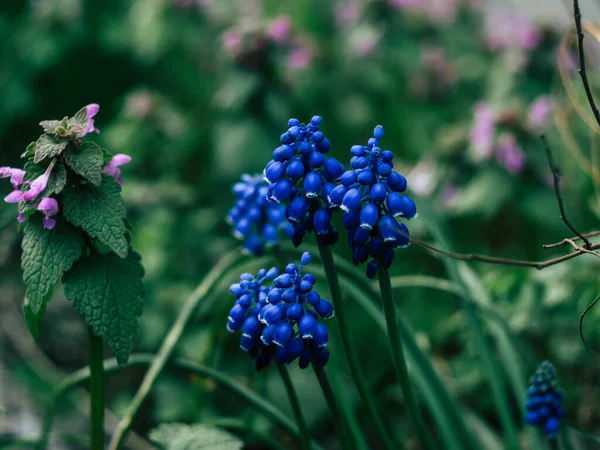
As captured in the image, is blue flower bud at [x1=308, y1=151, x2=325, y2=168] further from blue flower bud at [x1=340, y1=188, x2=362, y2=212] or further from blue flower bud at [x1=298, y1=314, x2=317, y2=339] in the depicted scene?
blue flower bud at [x1=298, y1=314, x2=317, y2=339]

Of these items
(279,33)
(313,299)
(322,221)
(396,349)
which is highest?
(279,33)

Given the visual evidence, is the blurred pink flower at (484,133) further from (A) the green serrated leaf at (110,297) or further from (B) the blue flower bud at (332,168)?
(A) the green serrated leaf at (110,297)

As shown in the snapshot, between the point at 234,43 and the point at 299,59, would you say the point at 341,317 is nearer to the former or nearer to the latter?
the point at 234,43

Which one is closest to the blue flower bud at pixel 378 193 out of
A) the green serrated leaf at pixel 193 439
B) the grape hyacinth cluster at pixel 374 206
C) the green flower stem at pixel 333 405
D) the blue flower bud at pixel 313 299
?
the grape hyacinth cluster at pixel 374 206

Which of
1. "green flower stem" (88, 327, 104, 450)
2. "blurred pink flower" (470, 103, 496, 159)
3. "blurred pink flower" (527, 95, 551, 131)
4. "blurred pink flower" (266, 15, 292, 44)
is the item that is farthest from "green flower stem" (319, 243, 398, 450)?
"blurred pink flower" (266, 15, 292, 44)

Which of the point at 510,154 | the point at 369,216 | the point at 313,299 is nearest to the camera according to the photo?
the point at 369,216

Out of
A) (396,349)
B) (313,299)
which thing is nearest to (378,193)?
(313,299)
